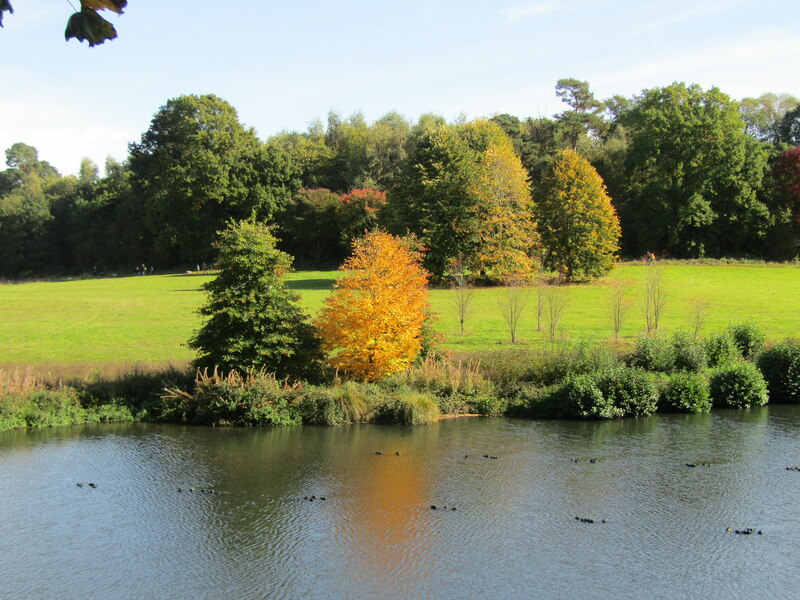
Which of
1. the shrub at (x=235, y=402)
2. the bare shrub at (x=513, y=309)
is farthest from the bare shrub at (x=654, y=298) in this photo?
the shrub at (x=235, y=402)

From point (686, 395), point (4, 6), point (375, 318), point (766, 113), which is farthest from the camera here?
point (766, 113)

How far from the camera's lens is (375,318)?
89.4ft

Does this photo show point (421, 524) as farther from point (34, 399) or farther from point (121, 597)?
point (34, 399)

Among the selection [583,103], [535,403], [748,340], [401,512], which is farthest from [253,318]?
[583,103]

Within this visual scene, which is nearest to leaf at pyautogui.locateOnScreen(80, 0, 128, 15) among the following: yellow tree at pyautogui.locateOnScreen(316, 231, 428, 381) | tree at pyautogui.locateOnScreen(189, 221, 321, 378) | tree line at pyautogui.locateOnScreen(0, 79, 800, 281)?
tree at pyautogui.locateOnScreen(189, 221, 321, 378)

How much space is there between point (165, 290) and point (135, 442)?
36266mm

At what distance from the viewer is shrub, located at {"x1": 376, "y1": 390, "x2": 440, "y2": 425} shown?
25.7 m

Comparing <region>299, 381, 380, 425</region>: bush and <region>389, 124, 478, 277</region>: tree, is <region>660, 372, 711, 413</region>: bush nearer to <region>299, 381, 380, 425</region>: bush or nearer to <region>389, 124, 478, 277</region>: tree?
<region>299, 381, 380, 425</region>: bush

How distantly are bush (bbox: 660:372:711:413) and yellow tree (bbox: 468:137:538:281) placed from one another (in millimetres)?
22731

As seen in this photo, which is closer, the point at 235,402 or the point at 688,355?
the point at 235,402

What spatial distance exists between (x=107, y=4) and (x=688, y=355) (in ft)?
91.7

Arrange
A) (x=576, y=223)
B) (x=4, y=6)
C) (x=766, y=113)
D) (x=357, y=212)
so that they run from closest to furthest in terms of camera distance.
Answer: (x=4, y=6) < (x=576, y=223) < (x=357, y=212) < (x=766, y=113)

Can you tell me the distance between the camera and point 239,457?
854 inches

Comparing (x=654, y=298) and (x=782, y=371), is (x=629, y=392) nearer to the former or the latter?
(x=782, y=371)
